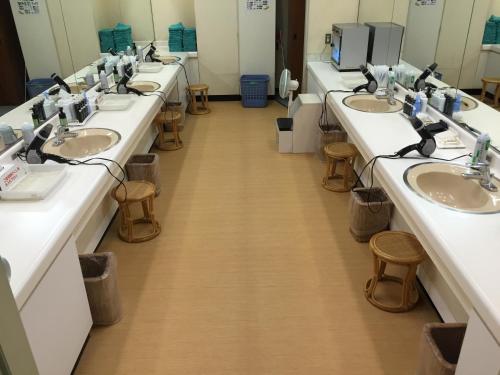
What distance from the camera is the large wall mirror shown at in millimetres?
2271

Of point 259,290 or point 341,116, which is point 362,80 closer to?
point 341,116

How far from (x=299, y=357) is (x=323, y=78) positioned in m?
2.87

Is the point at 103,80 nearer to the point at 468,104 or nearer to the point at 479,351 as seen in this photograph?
the point at 468,104

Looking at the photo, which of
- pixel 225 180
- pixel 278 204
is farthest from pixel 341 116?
pixel 225 180

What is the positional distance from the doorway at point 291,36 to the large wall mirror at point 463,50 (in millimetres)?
2857

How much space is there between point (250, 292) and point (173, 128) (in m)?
2.65

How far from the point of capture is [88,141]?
2812mm

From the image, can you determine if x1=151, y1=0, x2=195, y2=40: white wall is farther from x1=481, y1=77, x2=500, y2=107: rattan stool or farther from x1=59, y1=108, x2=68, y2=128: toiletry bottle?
x1=481, y1=77, x2=500, y2=107: rattan stool

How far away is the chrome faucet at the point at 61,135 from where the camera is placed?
2.66 m

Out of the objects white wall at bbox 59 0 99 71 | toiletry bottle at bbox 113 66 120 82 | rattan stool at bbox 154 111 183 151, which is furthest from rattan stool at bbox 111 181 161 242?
rattan stool at bbox 154 111 183 151

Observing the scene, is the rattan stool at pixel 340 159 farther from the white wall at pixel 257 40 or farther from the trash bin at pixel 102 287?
the white wall at pixel 257 40

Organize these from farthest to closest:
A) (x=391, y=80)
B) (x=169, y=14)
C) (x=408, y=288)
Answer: (x=169, y=14)
(x=391, y=80)
(x=408, y=288)

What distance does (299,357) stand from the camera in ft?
7.03


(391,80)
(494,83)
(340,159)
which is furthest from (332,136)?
(494,83)
